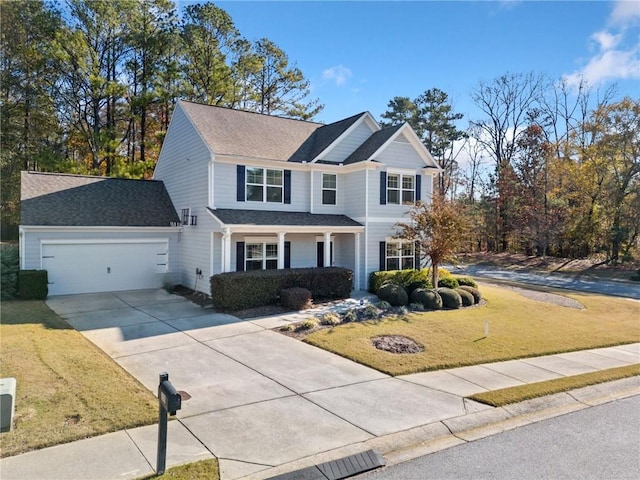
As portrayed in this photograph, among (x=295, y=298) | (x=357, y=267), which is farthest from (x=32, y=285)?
(x=357, y=267)

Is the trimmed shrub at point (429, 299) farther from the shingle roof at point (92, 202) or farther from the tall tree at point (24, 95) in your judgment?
the tall tree at point (24, 95)

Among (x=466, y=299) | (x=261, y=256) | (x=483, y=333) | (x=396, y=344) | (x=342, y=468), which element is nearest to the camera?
(x=342, y=468)

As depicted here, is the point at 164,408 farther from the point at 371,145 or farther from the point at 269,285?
the point at 371,145

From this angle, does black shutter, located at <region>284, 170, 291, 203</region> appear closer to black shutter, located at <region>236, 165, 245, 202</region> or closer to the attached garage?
black shutter, located at <region>236, 165, 245, 202</region>

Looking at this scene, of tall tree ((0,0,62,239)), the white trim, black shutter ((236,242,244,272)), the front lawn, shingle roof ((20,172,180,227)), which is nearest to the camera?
the front lawn

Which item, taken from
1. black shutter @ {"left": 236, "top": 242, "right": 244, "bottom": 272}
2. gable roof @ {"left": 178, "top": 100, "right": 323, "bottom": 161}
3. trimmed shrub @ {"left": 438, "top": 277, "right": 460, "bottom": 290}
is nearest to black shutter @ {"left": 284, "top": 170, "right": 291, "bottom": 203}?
gable roof @ {"left": 178, "top": 100, "right": 323, "bottom": 161}

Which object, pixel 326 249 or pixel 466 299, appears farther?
pixel 326 249
